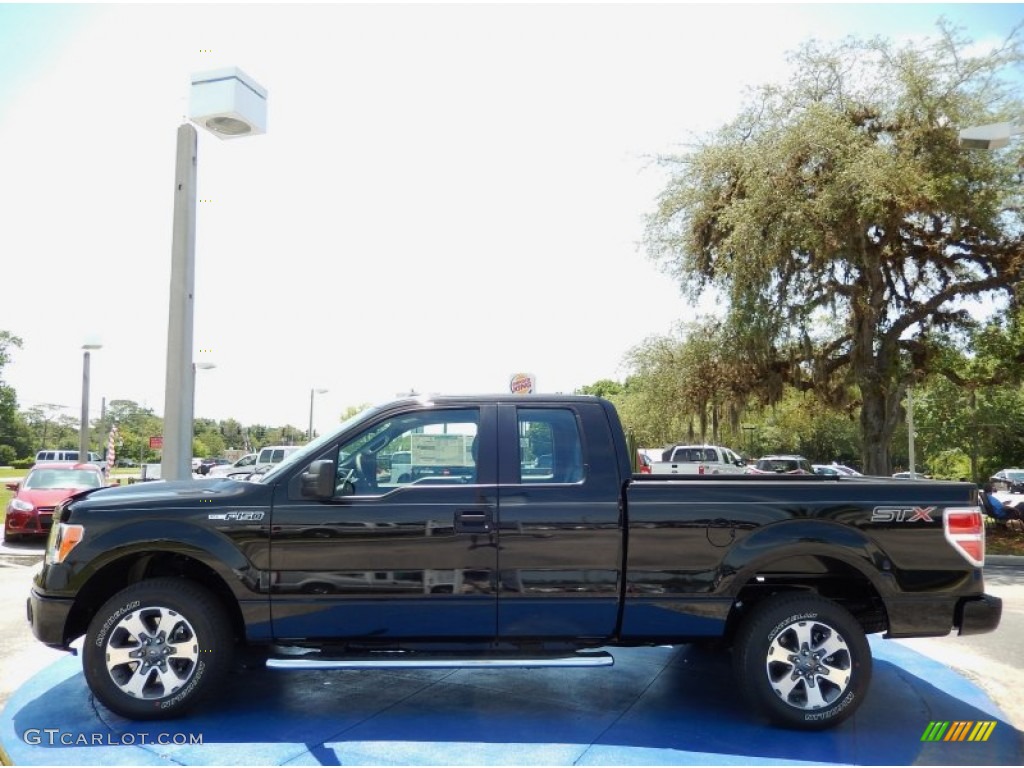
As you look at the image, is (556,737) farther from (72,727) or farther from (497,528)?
(72,727)

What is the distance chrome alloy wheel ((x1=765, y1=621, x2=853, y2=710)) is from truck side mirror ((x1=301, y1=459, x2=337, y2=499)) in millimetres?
2733

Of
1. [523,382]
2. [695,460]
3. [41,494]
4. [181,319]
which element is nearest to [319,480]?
[181,319]

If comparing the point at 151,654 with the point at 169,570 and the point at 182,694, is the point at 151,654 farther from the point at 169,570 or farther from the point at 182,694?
the point at 169,570

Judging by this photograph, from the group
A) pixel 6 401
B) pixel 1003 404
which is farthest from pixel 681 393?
pixel 6 401

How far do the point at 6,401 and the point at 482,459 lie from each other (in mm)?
55107

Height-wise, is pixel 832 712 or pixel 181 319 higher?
pixel 181 319

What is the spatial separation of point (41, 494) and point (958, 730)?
47.5 feet

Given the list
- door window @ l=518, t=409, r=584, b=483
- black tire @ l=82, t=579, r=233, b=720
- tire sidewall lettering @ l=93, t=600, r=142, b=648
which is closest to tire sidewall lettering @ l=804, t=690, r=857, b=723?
door window @ l=518, t=409, r=584, b=483

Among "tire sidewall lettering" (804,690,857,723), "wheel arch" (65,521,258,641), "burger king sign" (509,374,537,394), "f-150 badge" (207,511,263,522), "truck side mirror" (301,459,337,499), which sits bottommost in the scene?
"tire sidewall lettering" (804,690,857,723)

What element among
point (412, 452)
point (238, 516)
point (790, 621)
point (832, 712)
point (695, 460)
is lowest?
point (832, 712)

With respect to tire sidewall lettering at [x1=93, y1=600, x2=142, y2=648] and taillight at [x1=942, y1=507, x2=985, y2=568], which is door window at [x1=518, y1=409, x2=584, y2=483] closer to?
taillight at [x1=942, y1=507, x2=985, y2=568]

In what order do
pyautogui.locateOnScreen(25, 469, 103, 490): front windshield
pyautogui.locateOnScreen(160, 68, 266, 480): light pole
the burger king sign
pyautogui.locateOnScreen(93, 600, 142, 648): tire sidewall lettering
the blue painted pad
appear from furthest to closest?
1. pyautogui.locateOnScreen(25, 469, 103, 490): front windshield
2. the burger king sign
3. pyautogui.locateOnScreen(160, 68, 266, 480): light pole
4. pyautogui.locateOnScreen(93, 600, 142, 648): tire sidewall lettering
5. the blue painted pad

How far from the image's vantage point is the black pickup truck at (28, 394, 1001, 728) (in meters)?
4.76

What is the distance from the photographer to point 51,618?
4.80 metres
